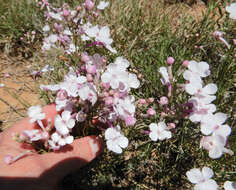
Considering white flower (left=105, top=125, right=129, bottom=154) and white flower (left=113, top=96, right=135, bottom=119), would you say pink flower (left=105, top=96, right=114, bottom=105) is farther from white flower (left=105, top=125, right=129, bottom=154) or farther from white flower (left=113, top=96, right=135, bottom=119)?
white flower (left=105, top=125, right=129, bottom=154)

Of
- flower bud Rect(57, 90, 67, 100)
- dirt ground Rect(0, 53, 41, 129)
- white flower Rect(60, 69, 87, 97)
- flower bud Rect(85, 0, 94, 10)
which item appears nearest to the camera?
white flower Rect(60, 69, 87, 97)

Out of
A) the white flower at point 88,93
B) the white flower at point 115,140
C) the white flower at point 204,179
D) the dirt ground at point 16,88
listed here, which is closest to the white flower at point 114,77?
the white flower at point 88,93

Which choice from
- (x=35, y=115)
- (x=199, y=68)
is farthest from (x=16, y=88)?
(x=199, y=68)

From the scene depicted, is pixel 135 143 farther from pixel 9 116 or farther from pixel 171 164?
pixel 9 116

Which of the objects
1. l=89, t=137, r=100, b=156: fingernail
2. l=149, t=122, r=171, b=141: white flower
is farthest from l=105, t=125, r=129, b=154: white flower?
l=149, t=122, r=171, b=141: white flower

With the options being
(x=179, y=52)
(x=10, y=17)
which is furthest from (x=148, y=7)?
(x=10, y=17)

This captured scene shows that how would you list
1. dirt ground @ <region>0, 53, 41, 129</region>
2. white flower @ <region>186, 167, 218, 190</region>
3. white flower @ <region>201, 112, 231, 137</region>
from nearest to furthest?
white flower @ <region>201, 112, 231, 137</region> < white flower @ <region>186, 167, 218, 190</region> < dirt ground @ <region>0, 53, 41, 129</region>

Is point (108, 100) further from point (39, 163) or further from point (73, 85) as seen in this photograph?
point (39, 163)
